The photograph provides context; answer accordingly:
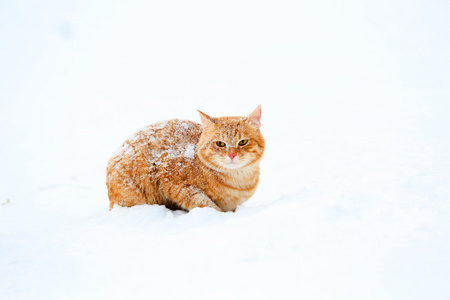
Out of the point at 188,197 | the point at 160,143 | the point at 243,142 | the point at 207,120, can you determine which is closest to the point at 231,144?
the point at 243,142

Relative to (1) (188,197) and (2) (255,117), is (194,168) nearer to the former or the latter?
(1) (188,197)

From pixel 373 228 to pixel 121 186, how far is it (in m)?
2.44

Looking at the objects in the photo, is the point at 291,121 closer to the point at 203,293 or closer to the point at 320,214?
the point at 320,214

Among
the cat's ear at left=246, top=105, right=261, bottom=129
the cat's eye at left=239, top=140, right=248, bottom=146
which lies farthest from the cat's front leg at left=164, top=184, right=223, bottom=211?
the cat's ear at left=246, top=105, right=261, bottom=129

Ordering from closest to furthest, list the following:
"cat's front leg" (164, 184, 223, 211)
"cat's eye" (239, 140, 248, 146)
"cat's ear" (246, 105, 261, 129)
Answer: "cat's front leg" (164, 184, 223, 211) < "cat's eye" (239, 140, 248, 146) < "cat's ear" (246, 105, 261, 129)

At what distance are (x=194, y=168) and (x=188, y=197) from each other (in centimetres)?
32

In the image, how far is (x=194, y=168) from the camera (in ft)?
11.3

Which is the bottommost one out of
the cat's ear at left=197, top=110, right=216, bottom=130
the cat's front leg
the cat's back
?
the cat's front leg

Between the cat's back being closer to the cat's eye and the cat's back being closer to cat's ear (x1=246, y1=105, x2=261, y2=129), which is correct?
the cat's eye

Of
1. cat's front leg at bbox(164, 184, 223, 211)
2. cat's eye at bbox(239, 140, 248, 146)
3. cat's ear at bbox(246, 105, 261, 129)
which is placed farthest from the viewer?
cat's ear at bbox(246, 105, 261, 129)

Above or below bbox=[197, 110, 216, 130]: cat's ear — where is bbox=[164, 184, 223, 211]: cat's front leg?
below

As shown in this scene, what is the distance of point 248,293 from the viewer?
5.59ft

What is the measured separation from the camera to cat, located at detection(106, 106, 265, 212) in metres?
3.33

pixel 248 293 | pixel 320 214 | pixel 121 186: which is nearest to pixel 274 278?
pixel 248 293
